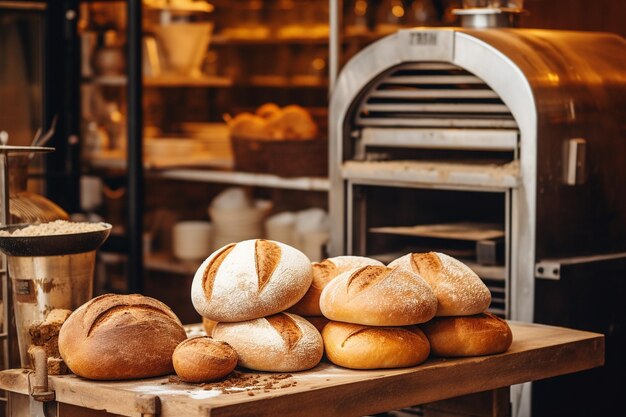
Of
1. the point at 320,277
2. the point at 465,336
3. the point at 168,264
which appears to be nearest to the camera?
the point at 465,336

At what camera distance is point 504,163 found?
342cm

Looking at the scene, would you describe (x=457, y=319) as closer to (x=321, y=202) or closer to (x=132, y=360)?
(x=132, y=360)

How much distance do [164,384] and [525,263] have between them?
4.47 ft

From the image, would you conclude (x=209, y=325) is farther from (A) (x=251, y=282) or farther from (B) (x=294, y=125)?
Answer: (B) (x=294, y=125)

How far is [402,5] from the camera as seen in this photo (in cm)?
520

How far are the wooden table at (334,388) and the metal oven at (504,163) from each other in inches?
26.3

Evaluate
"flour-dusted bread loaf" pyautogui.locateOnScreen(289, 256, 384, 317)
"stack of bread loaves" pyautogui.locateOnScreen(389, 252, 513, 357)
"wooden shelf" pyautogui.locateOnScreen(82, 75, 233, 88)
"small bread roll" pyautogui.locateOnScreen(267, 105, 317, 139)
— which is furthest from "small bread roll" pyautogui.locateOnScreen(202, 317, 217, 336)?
"wooden shelf" pyautogui.locateOnScreen(82, 75, 233, 88)

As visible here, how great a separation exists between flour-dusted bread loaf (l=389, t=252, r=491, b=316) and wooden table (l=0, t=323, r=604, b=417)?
0.11 m

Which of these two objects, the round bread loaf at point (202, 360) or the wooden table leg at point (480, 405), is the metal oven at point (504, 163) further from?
the round bread loaf at point (202, 360)

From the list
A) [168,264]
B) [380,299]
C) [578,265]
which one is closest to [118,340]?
[380,299]

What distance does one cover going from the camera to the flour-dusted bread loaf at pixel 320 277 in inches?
96.7

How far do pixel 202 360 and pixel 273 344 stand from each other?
0.17 meters

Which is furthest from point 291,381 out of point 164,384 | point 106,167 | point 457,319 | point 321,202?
point 106,167

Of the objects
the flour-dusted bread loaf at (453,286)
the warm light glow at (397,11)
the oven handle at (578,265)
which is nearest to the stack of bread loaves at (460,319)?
the flour-dusted bread loaf at (453,286)
